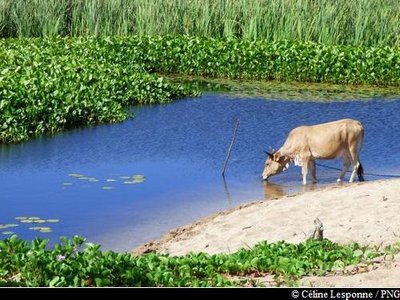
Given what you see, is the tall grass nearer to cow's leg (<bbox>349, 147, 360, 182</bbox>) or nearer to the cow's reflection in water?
cow's leg (<bbox>349, 147, 360, 182</bbox>)

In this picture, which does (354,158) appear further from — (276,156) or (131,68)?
(131,68)

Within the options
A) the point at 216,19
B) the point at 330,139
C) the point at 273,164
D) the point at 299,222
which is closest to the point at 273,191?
the point at 273,164

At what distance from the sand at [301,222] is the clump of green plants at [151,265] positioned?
3.93 feet

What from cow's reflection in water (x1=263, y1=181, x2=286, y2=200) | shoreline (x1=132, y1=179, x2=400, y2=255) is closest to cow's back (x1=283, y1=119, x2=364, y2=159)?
cow's reflection in water (x1=263, y1=181, x2=286, y2=200)

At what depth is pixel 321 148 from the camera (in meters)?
15.6

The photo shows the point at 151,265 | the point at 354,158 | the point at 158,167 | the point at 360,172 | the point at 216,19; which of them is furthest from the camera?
the point at 216,19

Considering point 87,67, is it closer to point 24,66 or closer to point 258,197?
point 24,66

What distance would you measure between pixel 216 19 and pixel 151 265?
20.2 metres

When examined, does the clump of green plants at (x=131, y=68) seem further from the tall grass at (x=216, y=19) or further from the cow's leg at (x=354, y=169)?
the cow's leg at (x=354, y=169)

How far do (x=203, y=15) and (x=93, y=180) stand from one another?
45.2 ft

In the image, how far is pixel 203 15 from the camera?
28.2 m

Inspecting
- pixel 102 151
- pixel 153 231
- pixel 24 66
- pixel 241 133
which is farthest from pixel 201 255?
pixel 24 66

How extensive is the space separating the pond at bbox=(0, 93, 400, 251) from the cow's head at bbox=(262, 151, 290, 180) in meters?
0.19

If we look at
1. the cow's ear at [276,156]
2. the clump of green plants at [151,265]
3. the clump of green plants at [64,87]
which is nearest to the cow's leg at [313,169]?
the cow's ear at [276,156]
